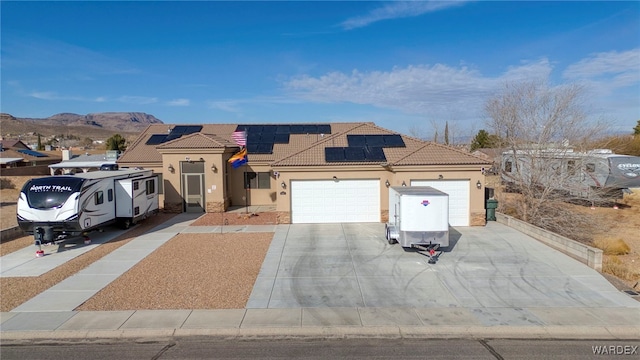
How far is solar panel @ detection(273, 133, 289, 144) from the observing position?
27167mm

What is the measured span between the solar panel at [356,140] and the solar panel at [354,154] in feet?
2.56

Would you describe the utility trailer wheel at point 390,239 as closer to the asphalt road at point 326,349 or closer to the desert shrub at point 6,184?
the asphalt road at point 326,349

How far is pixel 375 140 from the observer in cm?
2220

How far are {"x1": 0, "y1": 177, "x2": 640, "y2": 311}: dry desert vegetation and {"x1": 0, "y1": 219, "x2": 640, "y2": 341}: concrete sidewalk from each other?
47 centimetres

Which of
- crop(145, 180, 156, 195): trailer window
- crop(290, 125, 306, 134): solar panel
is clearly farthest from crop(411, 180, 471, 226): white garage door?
crop(145, 180, 156, 195): trailer window

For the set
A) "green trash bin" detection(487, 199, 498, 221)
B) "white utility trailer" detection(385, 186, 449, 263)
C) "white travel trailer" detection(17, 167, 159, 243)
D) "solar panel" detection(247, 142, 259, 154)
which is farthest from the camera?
"solar panel" detection(247, 142, 259, 154)

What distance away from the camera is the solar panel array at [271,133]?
26375 millimetres

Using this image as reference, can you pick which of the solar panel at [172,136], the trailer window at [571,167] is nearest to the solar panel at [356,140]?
the trailer window at [571,167]

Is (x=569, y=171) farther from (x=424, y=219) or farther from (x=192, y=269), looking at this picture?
(x=192, y=269)

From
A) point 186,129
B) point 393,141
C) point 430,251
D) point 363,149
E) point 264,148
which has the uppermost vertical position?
point 186,129

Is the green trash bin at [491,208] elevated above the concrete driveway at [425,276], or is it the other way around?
the green trash bin at [491,208]

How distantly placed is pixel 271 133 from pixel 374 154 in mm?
10471

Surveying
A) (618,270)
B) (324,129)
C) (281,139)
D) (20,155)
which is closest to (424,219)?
(618,270)

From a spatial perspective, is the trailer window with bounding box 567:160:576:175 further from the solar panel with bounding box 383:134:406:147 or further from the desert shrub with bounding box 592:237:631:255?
the solar panel with bounding box 383:134:406:147
